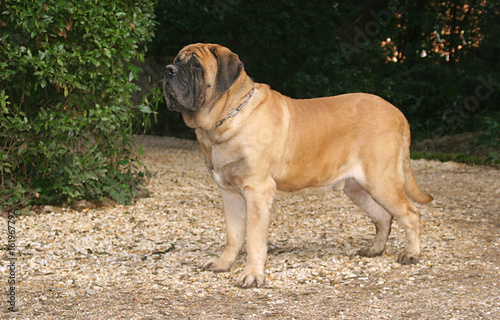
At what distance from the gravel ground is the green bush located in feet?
1.21

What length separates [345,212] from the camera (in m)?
5.94

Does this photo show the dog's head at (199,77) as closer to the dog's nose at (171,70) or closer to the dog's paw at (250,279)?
the dog's nose at (171,70)

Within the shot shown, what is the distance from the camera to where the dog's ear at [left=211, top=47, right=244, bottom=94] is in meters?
3.64

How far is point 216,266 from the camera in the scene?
4.08 meters

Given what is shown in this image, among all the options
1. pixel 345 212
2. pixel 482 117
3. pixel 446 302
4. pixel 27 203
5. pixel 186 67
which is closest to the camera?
pixel 446 302

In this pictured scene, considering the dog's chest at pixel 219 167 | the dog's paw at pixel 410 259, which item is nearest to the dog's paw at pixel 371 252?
the dog's paw at pixel 410 259

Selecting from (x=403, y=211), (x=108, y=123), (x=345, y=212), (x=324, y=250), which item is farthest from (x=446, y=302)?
(x=108, y=123)

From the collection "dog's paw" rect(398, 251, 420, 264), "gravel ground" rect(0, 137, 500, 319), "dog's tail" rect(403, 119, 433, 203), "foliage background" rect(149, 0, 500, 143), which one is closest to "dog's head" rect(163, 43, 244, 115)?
"gravel ground" rect(0, 137, 500, 319)

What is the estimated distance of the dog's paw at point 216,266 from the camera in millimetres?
4074

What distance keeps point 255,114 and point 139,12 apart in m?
2.58

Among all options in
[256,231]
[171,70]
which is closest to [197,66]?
[171,70]

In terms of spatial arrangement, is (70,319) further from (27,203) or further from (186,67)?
(27,203)

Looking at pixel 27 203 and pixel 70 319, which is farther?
pixel 27 203

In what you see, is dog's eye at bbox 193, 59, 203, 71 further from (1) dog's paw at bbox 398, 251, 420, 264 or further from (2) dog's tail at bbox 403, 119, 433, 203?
(1) dog's paw at bbox 398, 251, 420, 264
